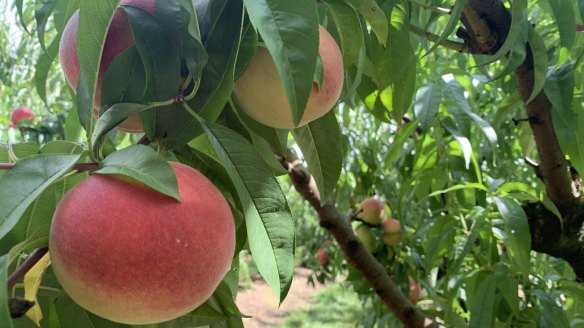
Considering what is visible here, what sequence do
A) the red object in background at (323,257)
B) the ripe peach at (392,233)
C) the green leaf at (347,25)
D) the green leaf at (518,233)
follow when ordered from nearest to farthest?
the green leaf at (347,25) → the green leaf at (518,233) → the ripe peach at (392,233) → the red object in background at (323,257)

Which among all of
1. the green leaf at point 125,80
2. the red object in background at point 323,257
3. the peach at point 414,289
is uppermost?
the green leaf at point 125,80

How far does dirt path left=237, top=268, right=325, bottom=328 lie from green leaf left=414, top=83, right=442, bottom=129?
2.82m

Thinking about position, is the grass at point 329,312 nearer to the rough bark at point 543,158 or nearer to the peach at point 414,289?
the peach at point 414,289

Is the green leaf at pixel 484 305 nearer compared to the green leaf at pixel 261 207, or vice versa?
the green leaf at pixel 261 207

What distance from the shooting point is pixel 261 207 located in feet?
1.29

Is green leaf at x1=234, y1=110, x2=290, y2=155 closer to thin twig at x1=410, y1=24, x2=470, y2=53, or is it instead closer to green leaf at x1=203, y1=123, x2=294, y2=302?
green leaf at x1=203, y1=123, x2=294, y2=302

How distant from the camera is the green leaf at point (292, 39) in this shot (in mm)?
312

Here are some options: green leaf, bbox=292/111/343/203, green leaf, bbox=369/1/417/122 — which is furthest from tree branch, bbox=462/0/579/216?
green leaf, bbox=292/111/343/203

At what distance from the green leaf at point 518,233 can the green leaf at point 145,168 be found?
0.63 meters

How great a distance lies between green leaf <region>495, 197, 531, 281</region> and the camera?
78 cm

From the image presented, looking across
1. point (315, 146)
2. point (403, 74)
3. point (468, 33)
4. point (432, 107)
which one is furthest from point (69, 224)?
point (432, 107)

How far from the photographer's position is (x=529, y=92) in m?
0.71

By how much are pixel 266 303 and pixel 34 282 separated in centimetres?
422

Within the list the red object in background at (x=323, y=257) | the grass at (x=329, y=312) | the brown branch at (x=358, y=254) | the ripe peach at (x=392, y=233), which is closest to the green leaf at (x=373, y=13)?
the brown branch at (x=358, y=254)
